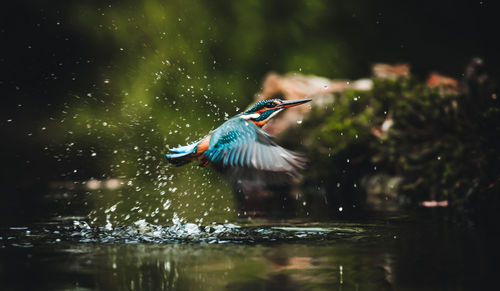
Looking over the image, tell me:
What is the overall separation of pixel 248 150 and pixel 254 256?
35.9 inches

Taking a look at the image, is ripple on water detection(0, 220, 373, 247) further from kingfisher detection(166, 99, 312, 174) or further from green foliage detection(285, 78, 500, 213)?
green foliage detection(285, 78, 500, 213)

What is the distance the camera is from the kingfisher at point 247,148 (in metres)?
4.28

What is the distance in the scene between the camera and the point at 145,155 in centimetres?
1440

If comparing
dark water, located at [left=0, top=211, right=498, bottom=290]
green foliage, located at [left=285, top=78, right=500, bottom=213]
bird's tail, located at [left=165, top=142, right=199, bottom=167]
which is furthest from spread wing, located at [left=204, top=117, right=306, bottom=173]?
green foliage, located at [left=285, top=78, right=500, bottom=213]

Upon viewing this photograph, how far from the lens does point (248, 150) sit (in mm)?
4426

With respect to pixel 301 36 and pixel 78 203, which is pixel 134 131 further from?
pixel 78 203

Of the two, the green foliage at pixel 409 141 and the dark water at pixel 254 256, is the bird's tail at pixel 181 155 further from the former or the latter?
the green foliage at pixel 409 141

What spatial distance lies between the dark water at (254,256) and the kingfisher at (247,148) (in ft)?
1.67

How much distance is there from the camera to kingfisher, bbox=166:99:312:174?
4.28m

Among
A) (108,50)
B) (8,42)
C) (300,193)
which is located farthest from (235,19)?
(300,193)

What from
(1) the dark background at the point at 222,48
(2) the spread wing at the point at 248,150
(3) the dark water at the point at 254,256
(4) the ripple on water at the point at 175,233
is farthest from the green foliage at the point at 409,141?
(1) the dark background at the point at 222,48

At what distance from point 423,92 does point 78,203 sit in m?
4.44

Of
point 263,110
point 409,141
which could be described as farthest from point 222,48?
point 263,110

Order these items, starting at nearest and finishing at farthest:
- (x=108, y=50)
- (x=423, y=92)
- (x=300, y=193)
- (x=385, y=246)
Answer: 1. (x=385, y=246)
2. (x=423, y=92)
3. (x=300, y=193)
4. (x=108, y=50)
